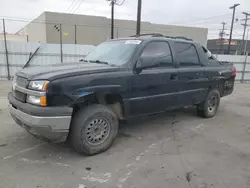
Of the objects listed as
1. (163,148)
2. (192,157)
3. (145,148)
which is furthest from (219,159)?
(145,148)

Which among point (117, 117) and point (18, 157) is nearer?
point (18, 157)

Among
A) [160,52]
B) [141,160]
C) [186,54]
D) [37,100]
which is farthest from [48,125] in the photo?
[186,54]

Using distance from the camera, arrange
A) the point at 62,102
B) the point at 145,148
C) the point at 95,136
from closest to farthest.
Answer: the point at 62,102 → the point at 95,136 → the point at 145,148

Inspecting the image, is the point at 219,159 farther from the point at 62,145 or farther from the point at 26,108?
the point at 26,108

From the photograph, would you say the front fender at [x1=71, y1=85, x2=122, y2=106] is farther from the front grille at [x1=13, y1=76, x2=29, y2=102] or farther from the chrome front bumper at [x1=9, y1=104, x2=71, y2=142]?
the front grille at [x1=13, y1=76, x2=29, y2=102]

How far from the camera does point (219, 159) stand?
11.3ft

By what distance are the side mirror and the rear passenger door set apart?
770mm

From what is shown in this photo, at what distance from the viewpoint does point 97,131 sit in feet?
11.4

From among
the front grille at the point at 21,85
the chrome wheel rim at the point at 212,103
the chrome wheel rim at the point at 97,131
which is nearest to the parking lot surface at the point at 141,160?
the chrome wheel rim at the point at 97,131

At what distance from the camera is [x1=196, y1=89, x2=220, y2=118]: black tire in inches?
213

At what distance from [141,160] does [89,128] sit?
94cm

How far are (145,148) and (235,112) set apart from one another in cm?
398

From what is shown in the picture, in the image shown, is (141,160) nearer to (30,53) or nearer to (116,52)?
(116,52)

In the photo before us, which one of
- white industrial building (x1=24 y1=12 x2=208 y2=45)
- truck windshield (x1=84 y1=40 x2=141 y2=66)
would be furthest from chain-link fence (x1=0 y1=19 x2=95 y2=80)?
white industrial building (x1=24 y1=12 x2=208 y2=45)
